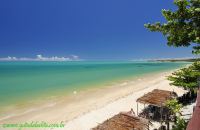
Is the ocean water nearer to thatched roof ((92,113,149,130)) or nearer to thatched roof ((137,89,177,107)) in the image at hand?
thatched roof ((137,89,177,107))

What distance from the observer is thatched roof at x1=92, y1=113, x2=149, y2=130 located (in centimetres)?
1127

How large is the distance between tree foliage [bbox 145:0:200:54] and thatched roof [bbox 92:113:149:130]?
16.5 feet

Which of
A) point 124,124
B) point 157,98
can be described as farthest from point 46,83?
point 124,124

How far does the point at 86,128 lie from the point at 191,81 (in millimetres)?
9798

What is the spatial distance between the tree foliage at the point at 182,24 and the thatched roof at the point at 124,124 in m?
5.03

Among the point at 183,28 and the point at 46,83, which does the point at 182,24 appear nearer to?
the point at 183,28

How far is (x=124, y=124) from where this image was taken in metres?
11.7

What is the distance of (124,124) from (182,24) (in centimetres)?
591

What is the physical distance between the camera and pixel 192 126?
1.68m

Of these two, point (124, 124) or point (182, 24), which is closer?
point (182, 24)

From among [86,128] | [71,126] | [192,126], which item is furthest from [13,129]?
[192,126]

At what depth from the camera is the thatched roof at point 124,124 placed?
1127 cm

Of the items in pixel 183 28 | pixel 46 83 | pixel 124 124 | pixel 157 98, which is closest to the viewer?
pixel 183 28

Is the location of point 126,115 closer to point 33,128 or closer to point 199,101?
point 33,128
